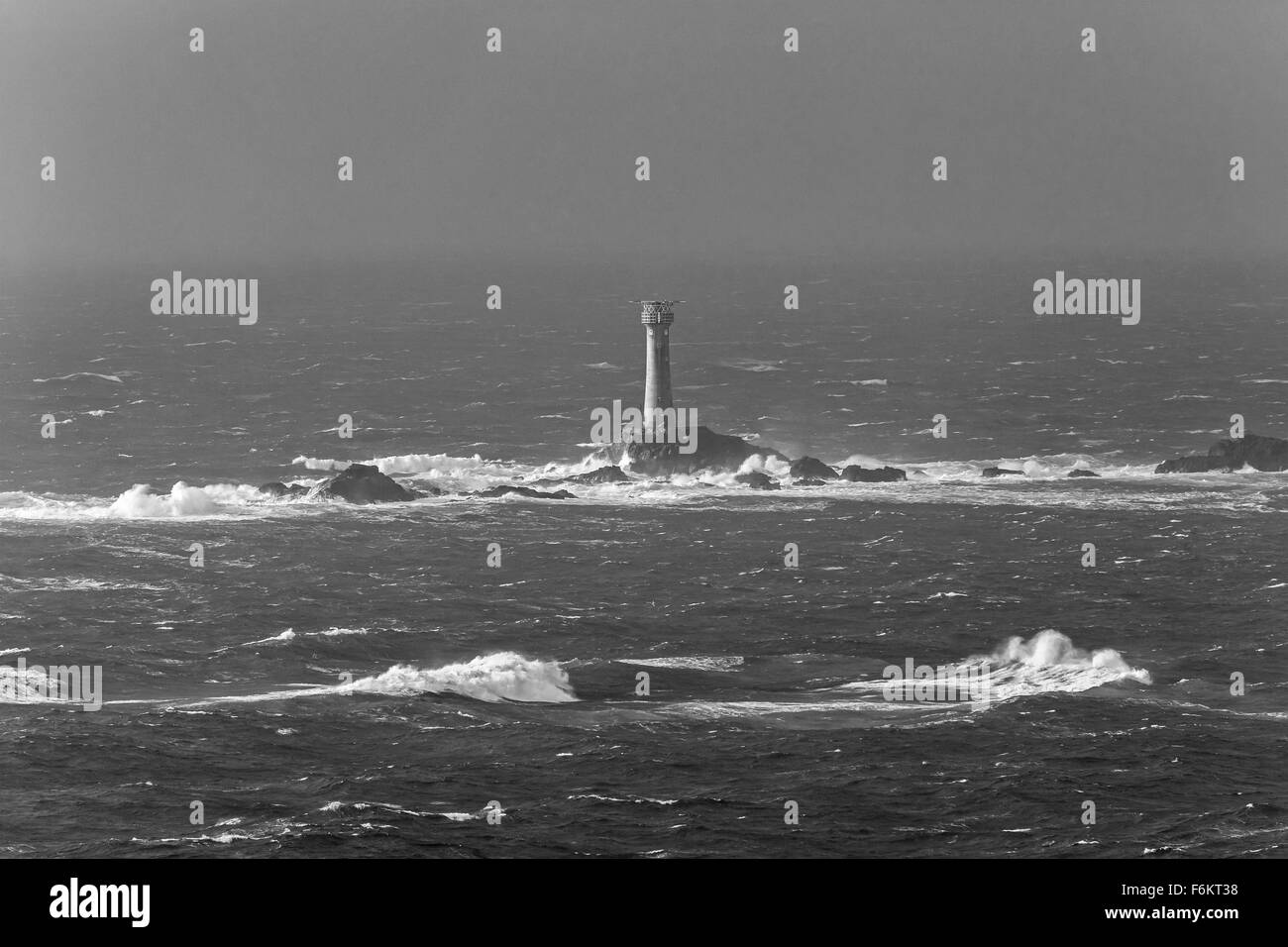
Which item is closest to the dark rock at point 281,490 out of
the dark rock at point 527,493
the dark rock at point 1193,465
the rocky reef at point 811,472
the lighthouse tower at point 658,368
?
the dark rock at point 527,493

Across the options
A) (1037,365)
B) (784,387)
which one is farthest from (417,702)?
(1037,365)

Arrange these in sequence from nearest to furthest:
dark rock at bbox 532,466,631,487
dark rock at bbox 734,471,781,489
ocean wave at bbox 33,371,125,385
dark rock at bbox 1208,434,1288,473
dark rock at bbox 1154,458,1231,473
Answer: dark rock at bbox 734,471,781,489
dark rock at bbox 1208,434,1288,473
dark rock at bbox 1154,458,1231,473
dark rock at bbox 532,466,631,487
ocean wave at bbox 33,371,125,385

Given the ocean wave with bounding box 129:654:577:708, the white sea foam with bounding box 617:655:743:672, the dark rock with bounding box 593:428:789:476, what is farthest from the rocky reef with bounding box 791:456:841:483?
the ocean wave with bounding box 129:654:577:708

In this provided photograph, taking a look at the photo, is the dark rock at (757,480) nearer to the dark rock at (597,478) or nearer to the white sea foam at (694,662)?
the dark rock at (597,478)

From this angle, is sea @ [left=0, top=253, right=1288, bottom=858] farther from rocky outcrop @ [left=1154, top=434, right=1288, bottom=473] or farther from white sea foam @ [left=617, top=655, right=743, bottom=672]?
rocky outcrop @ [left=1154, top=434, right=1288, bottom=473]
